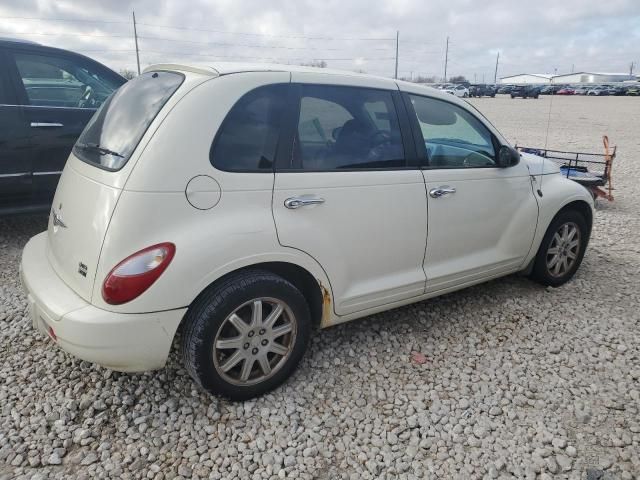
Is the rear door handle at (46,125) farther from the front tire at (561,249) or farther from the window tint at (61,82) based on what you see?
the front tire at (561,249)

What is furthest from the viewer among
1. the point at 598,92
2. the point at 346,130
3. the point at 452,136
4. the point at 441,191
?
the point at 598,92

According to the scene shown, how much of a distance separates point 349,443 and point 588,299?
106 inches

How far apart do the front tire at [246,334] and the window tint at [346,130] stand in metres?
0.71

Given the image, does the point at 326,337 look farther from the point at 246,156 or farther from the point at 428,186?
the point at 246,156

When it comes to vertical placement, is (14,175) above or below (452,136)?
below

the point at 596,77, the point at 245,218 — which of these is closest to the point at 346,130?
the point at 245,218

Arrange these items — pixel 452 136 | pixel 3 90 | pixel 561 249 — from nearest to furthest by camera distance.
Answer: pixel 452 136
pixel 561 249
pixel 3 90

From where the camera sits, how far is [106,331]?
2.29 m

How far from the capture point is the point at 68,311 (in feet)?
7.76

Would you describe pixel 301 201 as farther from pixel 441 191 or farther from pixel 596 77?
pixel 596 77

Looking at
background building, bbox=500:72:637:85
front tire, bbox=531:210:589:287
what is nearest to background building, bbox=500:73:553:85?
background building, bbox=500:72:637:85

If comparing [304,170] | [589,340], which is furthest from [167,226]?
[589,340]

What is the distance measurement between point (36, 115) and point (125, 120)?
8.39 ft

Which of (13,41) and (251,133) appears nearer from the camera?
(251,133)
